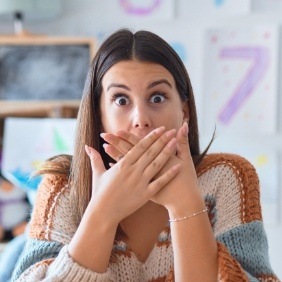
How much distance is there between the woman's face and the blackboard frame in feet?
3.39

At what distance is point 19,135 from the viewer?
2041 millimetres

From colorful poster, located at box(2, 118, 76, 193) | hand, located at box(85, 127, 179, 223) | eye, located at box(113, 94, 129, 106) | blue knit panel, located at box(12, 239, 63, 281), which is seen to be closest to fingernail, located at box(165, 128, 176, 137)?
hand, located at box(85, 127, 179, 223)

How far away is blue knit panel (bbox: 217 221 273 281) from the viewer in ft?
3.49

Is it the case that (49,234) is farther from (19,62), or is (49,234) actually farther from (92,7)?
(92,7)

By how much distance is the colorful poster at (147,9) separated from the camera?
2.49m

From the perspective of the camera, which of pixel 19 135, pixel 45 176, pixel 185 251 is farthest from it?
pixel 19 135

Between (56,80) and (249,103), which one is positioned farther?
(249,103)

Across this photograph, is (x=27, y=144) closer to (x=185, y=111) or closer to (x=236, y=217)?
(x=185, y=111)

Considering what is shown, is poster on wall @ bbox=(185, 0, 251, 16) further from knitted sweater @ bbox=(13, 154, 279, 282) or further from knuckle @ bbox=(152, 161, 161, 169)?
knuckle @ bbox=(152, 161, 161, 169)

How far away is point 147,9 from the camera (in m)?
2.50

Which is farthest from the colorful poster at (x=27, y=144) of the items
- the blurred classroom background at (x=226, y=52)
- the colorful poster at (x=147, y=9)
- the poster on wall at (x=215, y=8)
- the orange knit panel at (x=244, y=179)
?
the orange knit panel at (x=244, y=179)

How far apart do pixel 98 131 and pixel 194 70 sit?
4.59 ft

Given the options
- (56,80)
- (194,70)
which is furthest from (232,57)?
(56,80)

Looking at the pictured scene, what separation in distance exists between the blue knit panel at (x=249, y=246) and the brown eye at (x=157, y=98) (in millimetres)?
244
